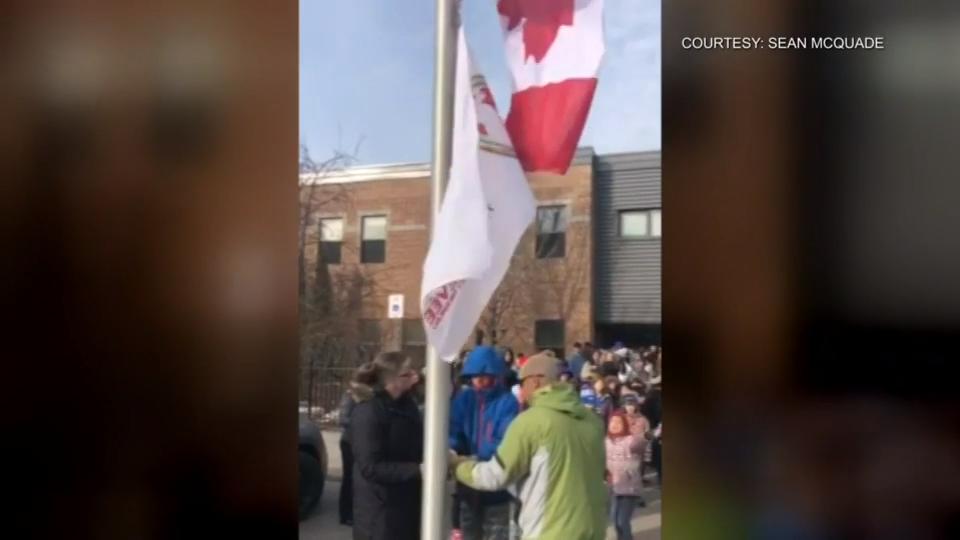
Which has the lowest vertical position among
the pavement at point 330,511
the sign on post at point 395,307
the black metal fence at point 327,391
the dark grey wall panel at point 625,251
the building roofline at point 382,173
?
the pavement at point 330,511

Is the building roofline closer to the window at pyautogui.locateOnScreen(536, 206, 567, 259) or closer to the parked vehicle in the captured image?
the window at pyautogui.locateOnScreen(536, 206, 567, 259)

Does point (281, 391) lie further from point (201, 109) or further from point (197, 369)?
point (201, 109)

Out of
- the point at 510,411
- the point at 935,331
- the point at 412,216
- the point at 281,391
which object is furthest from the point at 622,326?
the point at 281,391

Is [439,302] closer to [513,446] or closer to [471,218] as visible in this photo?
[471,218]

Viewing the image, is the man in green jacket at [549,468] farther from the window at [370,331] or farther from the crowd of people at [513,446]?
the window at [370,331]

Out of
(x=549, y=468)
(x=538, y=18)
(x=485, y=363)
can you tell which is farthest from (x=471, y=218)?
(x=549, y=468)

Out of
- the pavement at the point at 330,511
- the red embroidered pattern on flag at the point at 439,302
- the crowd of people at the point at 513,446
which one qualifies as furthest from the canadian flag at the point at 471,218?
the pavement at the point at 330,511

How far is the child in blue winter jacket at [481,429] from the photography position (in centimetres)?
201

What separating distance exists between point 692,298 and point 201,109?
136 cm

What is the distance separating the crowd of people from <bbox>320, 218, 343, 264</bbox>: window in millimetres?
286

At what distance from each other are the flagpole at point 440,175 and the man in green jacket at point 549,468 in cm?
6

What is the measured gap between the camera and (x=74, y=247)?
215 centimetres

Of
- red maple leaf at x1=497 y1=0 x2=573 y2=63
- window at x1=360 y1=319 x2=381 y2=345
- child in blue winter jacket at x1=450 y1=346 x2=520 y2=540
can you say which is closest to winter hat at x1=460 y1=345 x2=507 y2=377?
child in blue winter jacket at x1=450 y1=346 x2=520 y2=540

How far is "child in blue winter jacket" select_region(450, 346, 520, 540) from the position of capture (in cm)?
201
